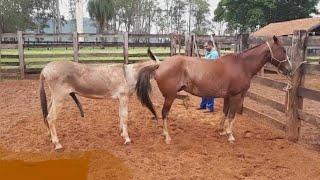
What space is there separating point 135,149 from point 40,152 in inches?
53.4

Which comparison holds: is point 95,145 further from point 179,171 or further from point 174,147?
point 179,171

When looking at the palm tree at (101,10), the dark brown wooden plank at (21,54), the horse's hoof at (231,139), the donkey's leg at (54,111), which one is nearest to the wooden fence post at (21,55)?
the dark brown wooden plank at (21,54)

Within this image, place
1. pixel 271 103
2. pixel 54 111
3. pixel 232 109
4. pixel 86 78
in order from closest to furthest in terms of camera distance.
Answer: pixel 54 111, pixel 86 78, pixel 232 109, pixel 271 103

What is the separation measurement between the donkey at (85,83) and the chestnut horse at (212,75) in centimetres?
26

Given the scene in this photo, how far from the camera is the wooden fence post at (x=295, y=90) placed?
600 cm

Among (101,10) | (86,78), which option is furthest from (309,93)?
(101,10)

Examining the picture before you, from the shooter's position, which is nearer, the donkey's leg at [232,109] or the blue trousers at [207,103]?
the donkey's leg at [232,109]

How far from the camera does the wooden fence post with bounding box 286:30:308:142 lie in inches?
236

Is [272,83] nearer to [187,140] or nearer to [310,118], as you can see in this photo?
[310,118]

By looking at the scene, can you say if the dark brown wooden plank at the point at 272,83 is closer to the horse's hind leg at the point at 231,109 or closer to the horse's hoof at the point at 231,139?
the horse's hind leg at the point at 231,109

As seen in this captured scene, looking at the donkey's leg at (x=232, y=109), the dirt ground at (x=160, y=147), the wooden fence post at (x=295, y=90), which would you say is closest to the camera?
the dirt ground at (x=160, y=147)

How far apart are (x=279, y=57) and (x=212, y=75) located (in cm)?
112

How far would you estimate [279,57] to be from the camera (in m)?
6.18

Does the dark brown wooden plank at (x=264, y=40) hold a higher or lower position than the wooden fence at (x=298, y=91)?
higher
